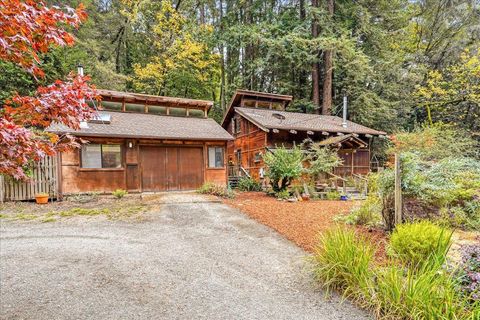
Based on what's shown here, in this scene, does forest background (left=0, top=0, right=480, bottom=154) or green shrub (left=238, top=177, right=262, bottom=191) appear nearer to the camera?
green shrub (left=238, top=177, right=262, bottom=191)

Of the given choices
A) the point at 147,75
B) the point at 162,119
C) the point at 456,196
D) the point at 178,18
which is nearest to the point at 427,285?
the point at 456,196

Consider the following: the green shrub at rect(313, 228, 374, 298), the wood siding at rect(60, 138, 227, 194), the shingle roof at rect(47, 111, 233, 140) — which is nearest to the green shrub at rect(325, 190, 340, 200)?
the wood siding at rect(60, 138, 227, 194)

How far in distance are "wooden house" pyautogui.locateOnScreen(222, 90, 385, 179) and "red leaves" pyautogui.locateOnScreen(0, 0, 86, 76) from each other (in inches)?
460

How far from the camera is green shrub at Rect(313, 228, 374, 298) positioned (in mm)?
3055

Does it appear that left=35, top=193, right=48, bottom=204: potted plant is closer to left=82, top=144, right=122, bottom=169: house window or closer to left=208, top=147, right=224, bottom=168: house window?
left=82, top=144, right=122, bottom=169: house window

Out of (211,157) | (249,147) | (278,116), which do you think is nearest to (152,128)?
(211,157)

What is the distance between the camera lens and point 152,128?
459 inches

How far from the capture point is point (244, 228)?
20.2ft

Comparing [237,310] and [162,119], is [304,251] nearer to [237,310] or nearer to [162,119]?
[237,310]

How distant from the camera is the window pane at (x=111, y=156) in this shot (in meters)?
10.5

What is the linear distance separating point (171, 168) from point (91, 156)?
3.31 m

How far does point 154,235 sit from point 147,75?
57.4 feet

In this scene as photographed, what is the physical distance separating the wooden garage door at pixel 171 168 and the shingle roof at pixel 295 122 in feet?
14.2

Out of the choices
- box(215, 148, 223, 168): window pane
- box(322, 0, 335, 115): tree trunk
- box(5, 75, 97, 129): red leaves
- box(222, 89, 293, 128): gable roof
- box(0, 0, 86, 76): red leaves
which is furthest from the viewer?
box(322, 0, 335, 115): tree trunk
